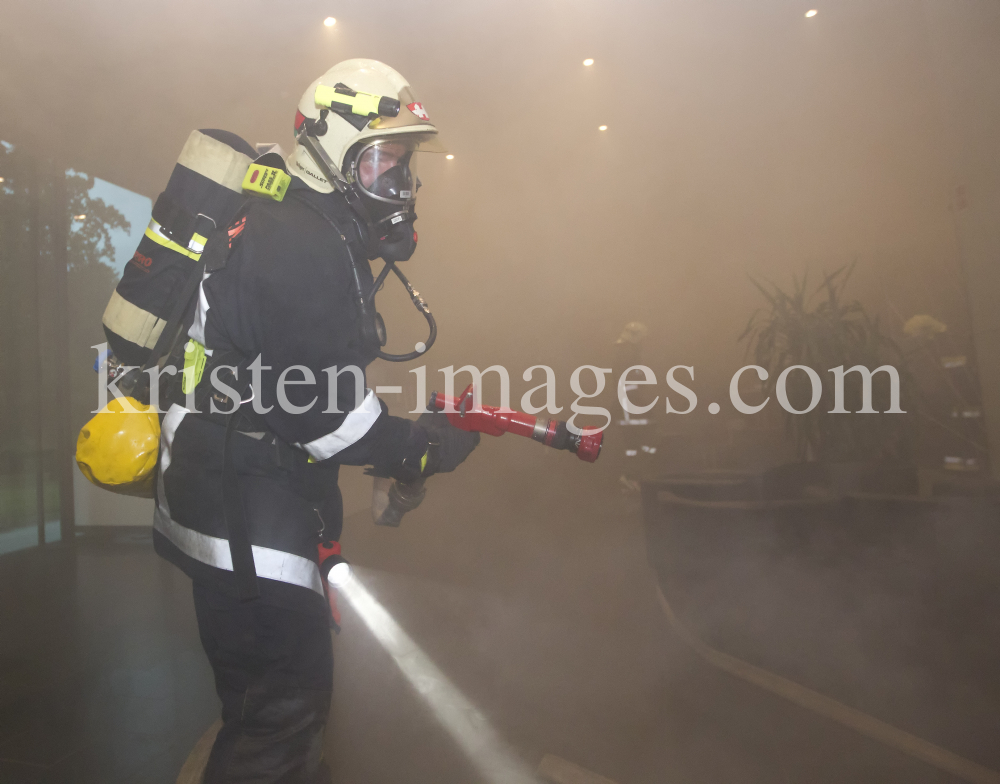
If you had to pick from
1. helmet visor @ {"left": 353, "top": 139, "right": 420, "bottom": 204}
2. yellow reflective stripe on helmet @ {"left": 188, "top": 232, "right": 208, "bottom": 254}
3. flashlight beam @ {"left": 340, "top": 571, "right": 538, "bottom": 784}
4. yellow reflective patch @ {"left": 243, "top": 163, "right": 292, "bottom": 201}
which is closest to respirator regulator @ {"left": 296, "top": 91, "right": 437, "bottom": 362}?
helmet visor @ {"left": 353, "top": 139, "right": 420, "bottom": 204}

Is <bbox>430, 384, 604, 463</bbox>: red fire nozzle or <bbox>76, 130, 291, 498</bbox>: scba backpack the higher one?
<bbox>76, 130, 291, 498</bbox>: scba backpack

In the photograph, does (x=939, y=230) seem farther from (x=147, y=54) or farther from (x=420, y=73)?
(x=147, y=54)

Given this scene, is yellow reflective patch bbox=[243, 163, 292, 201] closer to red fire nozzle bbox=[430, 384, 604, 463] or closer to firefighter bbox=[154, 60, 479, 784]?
firefighter bbox=[154, 60, 479, 784]

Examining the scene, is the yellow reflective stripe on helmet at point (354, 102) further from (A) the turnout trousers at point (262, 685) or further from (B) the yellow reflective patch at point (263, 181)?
(A) the turnout trousers at point (262, 685)

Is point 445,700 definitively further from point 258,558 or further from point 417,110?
point 417,110

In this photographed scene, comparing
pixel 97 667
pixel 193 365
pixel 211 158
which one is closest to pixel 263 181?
pixel 211 158

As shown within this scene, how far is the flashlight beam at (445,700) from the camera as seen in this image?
5.04ft

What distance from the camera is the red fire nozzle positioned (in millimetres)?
1271

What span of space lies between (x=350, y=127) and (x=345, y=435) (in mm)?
641

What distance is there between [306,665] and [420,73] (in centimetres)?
204

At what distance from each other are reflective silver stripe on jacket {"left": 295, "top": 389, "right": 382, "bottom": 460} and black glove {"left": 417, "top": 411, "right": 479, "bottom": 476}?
17cm

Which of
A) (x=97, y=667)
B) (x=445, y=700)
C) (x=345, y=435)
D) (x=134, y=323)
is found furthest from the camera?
(x=97, y=667)

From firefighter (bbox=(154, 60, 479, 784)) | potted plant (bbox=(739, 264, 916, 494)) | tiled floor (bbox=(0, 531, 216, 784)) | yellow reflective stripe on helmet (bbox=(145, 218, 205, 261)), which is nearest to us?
firefighter (bbox=(154, 60, 479, 784))

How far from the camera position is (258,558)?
1036 millimetres
